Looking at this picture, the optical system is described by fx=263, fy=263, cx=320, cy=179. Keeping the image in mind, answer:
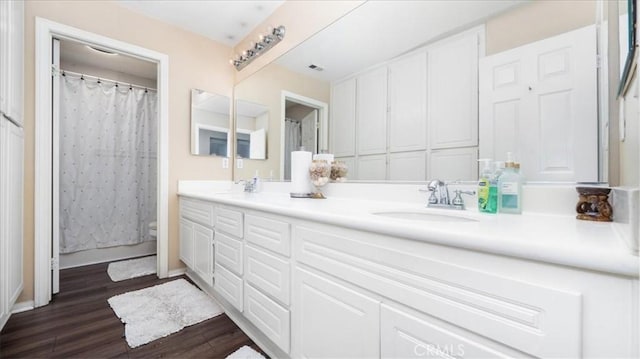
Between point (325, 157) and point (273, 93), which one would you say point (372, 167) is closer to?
point (325, 157)

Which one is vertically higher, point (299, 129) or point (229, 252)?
point (299, 129)

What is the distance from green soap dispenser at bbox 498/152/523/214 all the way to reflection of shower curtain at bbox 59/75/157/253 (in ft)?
11.4

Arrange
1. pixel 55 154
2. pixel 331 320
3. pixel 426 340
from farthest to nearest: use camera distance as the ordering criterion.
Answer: pixel 55 154
pixel 331 320
pixel 426 340

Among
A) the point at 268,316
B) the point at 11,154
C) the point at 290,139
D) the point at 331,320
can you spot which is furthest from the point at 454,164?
the point at 11,154

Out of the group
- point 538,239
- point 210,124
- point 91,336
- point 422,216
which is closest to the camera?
point 538,239

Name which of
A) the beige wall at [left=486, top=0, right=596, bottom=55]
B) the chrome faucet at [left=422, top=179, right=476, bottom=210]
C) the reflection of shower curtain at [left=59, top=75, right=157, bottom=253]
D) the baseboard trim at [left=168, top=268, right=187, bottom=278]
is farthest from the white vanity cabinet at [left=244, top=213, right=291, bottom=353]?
the reflection of shower curtain at [left=59, top=75, right=157, bottom=253]

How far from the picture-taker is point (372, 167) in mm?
1538

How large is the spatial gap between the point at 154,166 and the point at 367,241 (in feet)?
10.5

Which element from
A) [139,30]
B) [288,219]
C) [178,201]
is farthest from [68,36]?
[288,219]

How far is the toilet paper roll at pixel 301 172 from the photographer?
5.70 feet

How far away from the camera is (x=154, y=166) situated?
318 cm

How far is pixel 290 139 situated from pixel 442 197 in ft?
4.22

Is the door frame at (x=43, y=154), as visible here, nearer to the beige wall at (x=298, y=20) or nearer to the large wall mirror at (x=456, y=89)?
the beige wall at (x=298, y=20)

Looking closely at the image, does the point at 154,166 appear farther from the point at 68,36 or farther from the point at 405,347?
the point at 405,347
